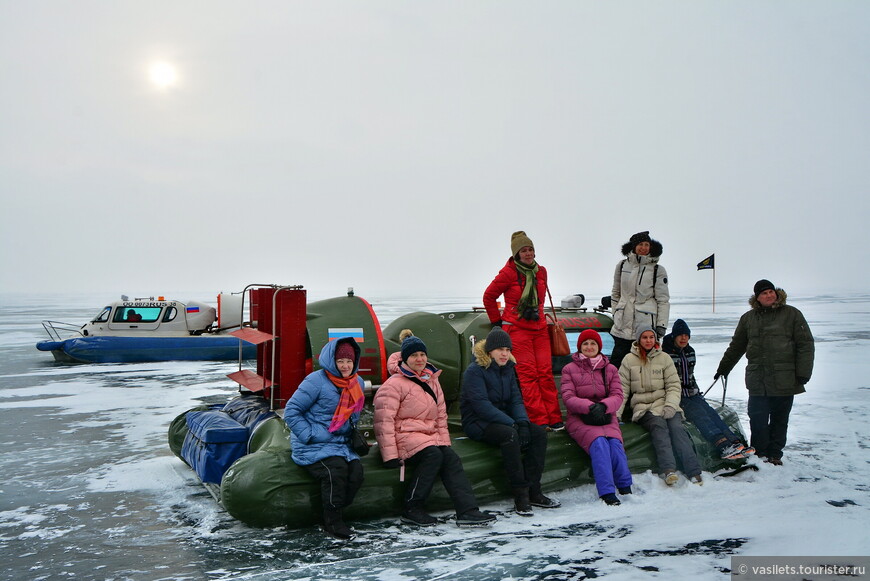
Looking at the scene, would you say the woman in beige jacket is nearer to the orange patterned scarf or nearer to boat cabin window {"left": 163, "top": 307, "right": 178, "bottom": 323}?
the orange patterned scarf

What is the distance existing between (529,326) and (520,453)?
1019mm

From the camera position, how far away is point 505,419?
4.87 metres

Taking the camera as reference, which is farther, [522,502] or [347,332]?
[347,332]

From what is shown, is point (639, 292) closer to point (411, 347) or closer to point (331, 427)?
point (411, 347)

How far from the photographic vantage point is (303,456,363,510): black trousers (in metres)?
4.36

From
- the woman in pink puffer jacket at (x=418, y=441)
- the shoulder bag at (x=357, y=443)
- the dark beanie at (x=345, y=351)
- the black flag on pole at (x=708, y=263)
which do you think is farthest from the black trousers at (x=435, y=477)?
the black flag on pole at (x=708, y=263)

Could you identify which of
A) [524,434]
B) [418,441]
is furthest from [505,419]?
[418,441]

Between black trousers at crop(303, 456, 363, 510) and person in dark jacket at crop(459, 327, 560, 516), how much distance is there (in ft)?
3.06

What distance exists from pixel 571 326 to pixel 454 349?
125cm

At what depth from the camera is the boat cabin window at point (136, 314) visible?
611 inches

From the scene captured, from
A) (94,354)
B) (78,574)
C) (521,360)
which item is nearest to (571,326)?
(521,360)

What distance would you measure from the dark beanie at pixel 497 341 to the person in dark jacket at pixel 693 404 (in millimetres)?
1448

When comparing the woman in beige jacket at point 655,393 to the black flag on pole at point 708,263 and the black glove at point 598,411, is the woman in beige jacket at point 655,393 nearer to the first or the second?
the black glove at point 598,411

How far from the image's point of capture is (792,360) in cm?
563
